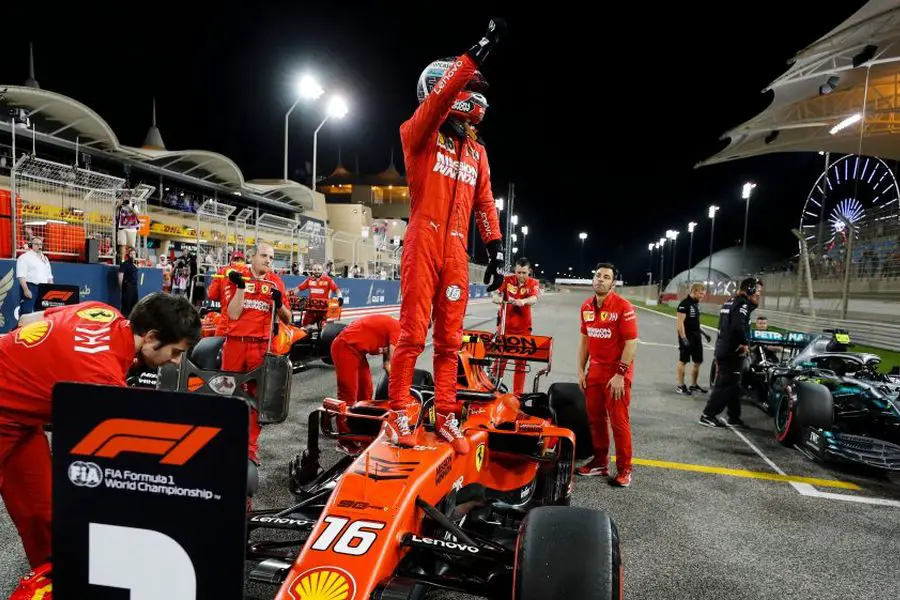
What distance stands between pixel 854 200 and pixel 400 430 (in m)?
18.1

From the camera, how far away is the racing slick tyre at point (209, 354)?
5.48 meters

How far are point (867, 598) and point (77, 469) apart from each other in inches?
138

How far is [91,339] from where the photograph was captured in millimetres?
1988

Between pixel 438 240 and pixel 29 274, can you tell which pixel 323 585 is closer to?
pixel 438 240

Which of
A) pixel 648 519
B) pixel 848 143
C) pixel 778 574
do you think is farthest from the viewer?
pixel 848 143

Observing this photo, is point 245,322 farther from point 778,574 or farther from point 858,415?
point 858,415

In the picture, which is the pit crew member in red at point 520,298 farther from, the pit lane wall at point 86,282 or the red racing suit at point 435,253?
the pit lane wall at point 86,282

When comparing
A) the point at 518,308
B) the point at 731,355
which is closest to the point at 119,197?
the point at 518,308

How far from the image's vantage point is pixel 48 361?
204cm

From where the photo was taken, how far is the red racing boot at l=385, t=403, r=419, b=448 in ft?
8.63

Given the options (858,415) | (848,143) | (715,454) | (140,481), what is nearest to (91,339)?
(140,481)

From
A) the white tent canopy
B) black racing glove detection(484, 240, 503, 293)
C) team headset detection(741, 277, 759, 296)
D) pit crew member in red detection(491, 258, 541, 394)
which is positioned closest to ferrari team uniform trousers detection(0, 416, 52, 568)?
black racing glove detection(484, 240, 503, 293)

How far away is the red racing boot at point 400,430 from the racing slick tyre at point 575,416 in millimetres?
2147

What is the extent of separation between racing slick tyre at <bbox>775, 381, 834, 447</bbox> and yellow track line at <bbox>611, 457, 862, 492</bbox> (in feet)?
1.96
